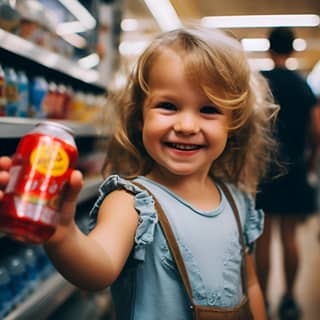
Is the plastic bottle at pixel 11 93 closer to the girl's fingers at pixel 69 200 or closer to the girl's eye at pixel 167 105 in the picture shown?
the girl's eye at pixel 167 105

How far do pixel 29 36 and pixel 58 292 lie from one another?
1.02 metres

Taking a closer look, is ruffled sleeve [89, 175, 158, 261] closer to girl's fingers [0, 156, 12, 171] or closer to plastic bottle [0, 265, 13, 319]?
girl's fingers [0, 156, 12, 171]

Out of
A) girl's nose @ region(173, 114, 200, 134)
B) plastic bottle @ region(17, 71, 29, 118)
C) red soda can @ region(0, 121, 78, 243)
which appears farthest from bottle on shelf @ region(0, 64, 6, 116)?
red soda can @ region(0, 121, 78, 243)

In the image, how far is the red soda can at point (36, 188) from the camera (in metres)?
0.75

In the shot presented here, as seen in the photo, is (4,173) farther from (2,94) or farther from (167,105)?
(2,94)

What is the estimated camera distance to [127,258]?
104 cm

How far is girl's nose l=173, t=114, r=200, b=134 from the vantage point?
1081 millimetres

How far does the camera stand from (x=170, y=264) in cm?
108

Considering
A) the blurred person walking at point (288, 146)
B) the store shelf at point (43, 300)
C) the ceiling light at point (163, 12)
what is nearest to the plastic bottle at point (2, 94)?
the store shelf at point (43, 300)

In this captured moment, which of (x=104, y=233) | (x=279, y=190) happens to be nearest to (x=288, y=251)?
(x=279, y=190)

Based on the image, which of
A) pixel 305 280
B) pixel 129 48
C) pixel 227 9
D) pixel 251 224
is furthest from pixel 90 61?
pixel 129 48

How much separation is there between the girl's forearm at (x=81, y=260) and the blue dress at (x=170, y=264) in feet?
0.45

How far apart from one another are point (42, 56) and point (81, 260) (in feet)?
4.31

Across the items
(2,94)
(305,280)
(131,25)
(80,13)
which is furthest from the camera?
(131,25)
